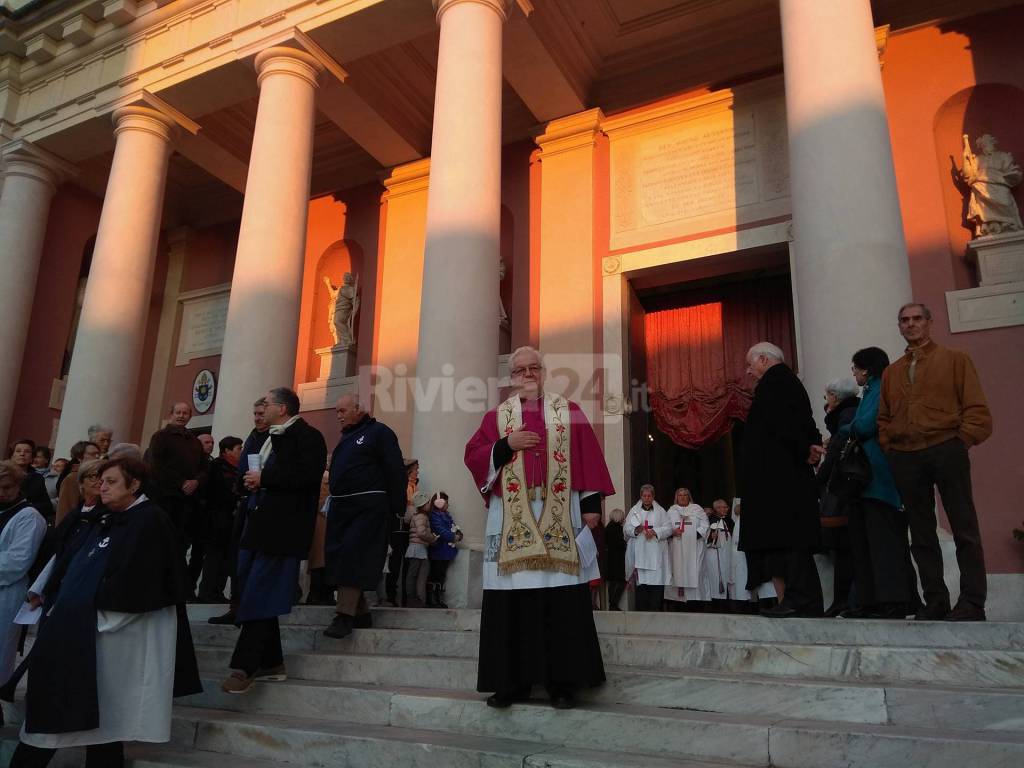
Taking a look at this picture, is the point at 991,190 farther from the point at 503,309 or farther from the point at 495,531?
the point at 495,531

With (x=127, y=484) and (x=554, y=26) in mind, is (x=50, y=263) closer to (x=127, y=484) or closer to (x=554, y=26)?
(x=554, y=26)

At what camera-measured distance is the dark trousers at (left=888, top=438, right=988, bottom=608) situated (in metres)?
4.13

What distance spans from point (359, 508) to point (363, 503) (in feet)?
0.13

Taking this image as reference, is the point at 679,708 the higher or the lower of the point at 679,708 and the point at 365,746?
the higher

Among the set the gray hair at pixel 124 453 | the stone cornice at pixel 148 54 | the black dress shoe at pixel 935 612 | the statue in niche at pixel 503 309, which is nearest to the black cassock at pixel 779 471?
the black dress shoe at pixel 935 612

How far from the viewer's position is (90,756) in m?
3.35

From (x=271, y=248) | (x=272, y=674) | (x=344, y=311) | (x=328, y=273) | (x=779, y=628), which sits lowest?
(x=272, y=674)

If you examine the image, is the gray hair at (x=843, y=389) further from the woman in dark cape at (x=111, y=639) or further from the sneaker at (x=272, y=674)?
the woman in dark cape at (x=111, y=639)

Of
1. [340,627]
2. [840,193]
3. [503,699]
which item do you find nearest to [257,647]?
[340,627]

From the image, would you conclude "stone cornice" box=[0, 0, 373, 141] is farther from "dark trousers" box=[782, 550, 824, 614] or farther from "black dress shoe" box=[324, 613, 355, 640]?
"dark trousers" box=[782, 550, 824, 614]

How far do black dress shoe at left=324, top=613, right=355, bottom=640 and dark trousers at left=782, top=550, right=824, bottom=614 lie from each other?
2.61 m

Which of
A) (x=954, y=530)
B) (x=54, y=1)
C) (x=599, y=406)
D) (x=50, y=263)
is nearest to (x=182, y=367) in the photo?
(x=50, y=263)

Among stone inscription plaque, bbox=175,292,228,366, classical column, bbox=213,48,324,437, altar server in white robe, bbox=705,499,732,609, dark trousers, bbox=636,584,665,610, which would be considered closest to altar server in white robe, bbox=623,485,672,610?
dark trousers, bbox=636,584,665,610

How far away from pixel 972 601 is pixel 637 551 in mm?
5679
